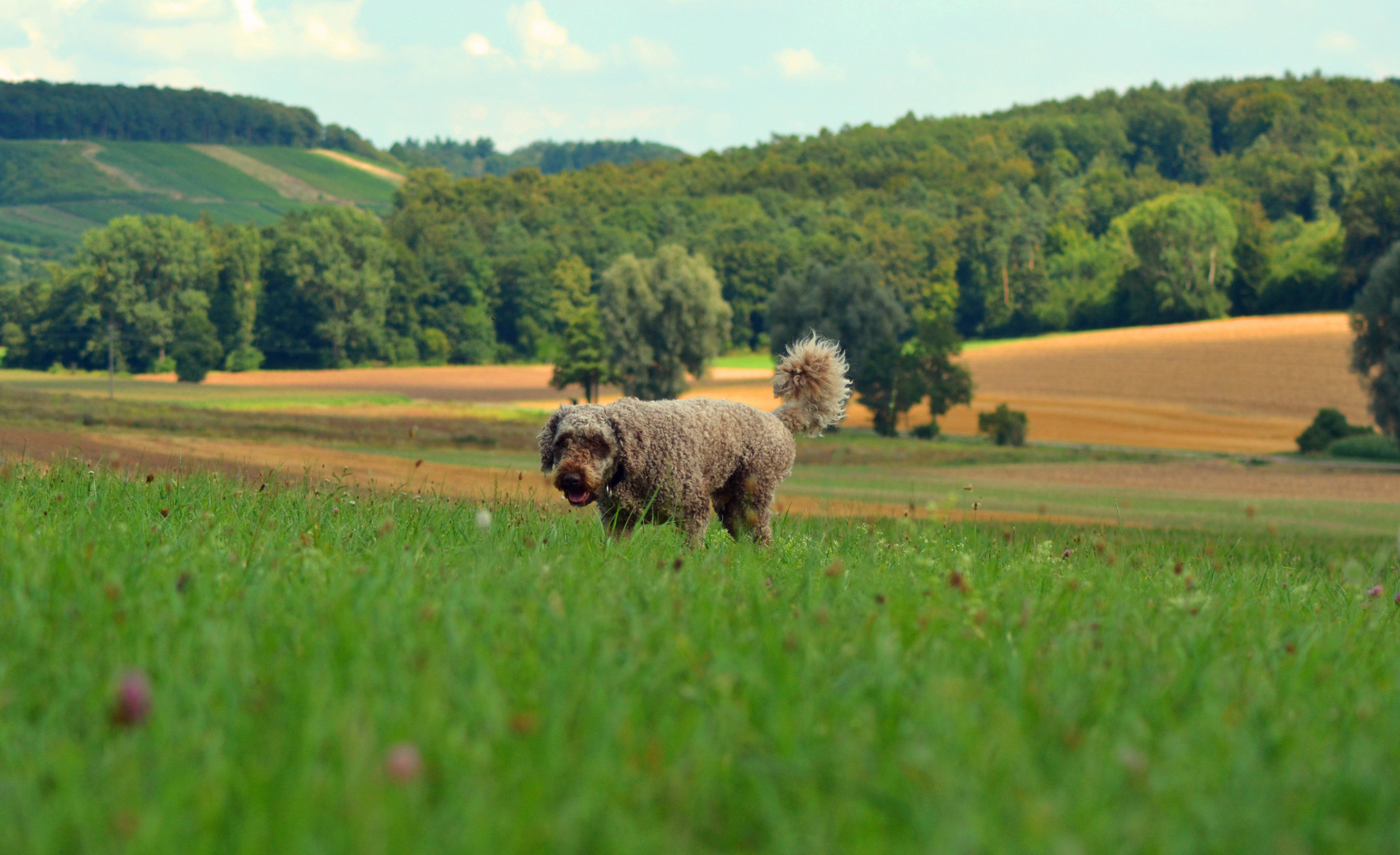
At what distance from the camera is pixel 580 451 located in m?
7.26

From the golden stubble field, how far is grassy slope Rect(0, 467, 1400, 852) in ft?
178

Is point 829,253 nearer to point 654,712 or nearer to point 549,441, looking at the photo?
point 549,441

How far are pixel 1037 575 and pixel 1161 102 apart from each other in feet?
565

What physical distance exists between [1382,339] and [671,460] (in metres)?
51.9

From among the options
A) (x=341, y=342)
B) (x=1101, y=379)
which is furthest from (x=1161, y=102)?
(x=341, y=342)

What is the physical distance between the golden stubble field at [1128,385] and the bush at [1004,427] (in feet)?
11.7

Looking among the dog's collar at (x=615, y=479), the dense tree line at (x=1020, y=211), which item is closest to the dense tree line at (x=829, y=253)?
the dense tree line at (x=1020, y=211)

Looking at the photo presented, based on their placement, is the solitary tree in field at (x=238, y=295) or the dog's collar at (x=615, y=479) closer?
the dog's collar at (x=615, y=479)

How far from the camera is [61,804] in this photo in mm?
2146

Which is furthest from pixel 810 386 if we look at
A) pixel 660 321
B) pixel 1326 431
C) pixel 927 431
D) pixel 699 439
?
pixel 660 321

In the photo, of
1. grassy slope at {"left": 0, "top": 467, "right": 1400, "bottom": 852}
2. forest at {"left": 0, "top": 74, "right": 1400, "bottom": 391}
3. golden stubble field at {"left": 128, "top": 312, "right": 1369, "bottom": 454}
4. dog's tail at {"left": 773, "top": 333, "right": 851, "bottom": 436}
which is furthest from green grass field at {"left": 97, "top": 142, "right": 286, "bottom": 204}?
grassy slope at {"left": 0, "top": 467, "right": 1400, "bottom": 852}

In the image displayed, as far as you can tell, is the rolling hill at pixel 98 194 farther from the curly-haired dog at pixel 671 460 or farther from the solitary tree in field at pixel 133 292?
the curly-haired dog at pixel 671 460

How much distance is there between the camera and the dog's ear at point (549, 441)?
755 centimetres

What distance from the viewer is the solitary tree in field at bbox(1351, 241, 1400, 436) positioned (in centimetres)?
4866
